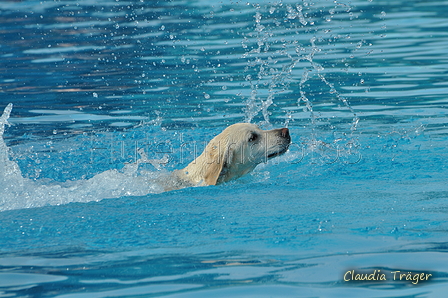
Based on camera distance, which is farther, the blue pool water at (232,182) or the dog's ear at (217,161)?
the dog's ear at (217,161)

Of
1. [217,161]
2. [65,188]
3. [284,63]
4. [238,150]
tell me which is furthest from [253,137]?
[284,63]

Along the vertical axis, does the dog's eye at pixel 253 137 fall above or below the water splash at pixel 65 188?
above

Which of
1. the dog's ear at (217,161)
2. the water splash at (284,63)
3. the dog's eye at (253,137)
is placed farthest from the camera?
the water splash at (284,63)

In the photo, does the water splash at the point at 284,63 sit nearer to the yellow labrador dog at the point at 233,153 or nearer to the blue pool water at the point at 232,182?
the blue pool water at the point at 232,182

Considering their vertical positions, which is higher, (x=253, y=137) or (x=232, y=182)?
(x=253, y=137)

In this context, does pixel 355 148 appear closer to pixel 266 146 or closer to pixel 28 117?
pixel 266 146

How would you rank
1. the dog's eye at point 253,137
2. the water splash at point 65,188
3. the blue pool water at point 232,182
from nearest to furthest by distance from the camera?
1. the blue pool water at point 232,182
2. the water splash at point 65,188
3. the dog's eye at point 253,137

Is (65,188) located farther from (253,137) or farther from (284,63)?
(284,63)

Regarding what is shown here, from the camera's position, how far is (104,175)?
6.92 metres

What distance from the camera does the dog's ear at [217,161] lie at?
22.0 ft

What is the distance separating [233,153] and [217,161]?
0.61ft

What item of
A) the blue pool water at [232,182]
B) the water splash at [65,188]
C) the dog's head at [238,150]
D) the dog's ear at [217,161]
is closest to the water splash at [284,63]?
the blue pool water at [232,182]

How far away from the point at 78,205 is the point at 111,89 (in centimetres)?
606

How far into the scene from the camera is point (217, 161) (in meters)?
6.71
